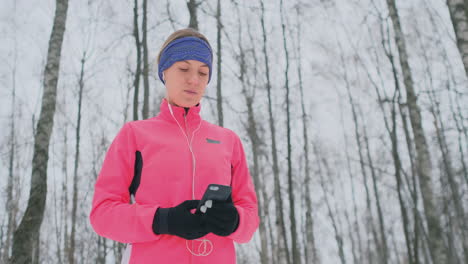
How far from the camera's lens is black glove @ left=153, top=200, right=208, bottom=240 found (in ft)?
3.75

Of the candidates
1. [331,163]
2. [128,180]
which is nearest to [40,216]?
[128,180]

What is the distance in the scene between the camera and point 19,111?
16.9m

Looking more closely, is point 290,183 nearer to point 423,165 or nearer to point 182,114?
point 423,165

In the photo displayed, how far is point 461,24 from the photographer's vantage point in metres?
5.06

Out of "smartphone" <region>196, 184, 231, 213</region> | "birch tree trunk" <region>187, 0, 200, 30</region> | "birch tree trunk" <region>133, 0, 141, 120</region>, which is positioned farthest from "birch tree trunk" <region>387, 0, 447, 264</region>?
"smartphone" <region>196, 184, 231, 213</region>

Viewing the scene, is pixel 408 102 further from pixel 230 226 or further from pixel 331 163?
pixel 331 163

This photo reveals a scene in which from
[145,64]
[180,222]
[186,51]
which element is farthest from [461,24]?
[145,64]

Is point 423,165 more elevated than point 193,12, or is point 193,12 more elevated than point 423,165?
point 193,12

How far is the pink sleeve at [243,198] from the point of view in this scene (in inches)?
52.9

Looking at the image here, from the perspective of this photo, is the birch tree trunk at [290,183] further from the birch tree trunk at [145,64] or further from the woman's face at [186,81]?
→ the woman's face at [186,81]

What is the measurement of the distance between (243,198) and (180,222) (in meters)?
0.46

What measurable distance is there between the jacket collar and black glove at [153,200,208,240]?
20.9 inches

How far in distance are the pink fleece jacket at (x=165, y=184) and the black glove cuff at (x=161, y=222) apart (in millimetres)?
16

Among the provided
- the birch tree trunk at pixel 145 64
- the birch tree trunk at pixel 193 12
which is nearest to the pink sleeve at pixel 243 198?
the birch tree trunk at pixel 193 12
